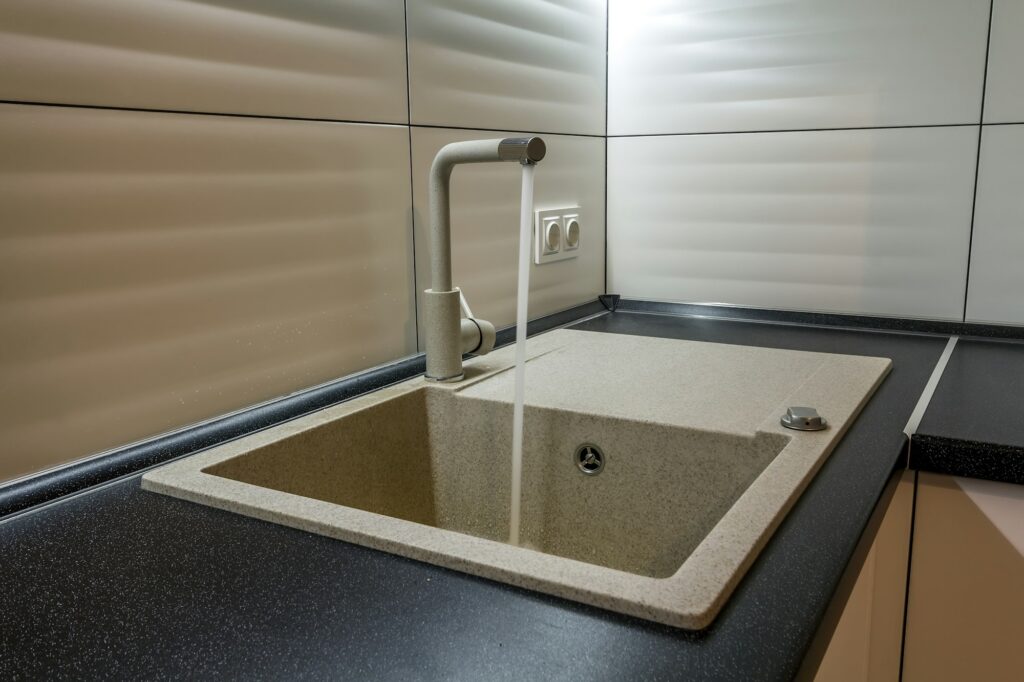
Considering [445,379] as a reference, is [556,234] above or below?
above

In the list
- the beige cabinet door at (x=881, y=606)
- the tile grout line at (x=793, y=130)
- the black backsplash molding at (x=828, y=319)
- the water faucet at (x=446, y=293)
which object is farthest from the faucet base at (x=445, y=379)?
the tile grout line at (x=793, y=130)

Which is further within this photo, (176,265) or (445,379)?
(445,379)

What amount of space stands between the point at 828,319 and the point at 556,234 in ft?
1.73

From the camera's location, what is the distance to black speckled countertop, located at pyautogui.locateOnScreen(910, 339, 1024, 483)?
34.1 inches

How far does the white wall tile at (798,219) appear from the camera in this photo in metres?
1.38

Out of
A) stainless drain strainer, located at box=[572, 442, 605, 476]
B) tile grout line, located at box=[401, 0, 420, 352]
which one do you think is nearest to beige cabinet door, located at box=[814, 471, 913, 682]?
stainless drain strainer, located at box=[572, 442, 605, 476]

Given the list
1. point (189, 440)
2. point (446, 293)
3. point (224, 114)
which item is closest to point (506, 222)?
point (446, 293)

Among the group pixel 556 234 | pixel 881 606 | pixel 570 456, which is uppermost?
pixel 556 234

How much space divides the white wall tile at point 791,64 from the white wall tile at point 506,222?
0.18 metres

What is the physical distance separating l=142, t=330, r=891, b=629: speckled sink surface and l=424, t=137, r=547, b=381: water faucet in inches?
1.5

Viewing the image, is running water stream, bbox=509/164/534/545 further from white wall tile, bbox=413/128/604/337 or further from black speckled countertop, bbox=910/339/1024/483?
black speckled countertop, bbox=910/339/1024/483

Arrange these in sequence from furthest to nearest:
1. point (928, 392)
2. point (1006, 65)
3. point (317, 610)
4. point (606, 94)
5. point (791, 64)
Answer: point (606, 94) < point (791, 64) < point (1006, 65) < point (928, 392) < point (317, 610)

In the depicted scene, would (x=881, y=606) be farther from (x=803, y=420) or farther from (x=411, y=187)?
(x=411, y=187)

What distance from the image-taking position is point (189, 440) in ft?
2.77
